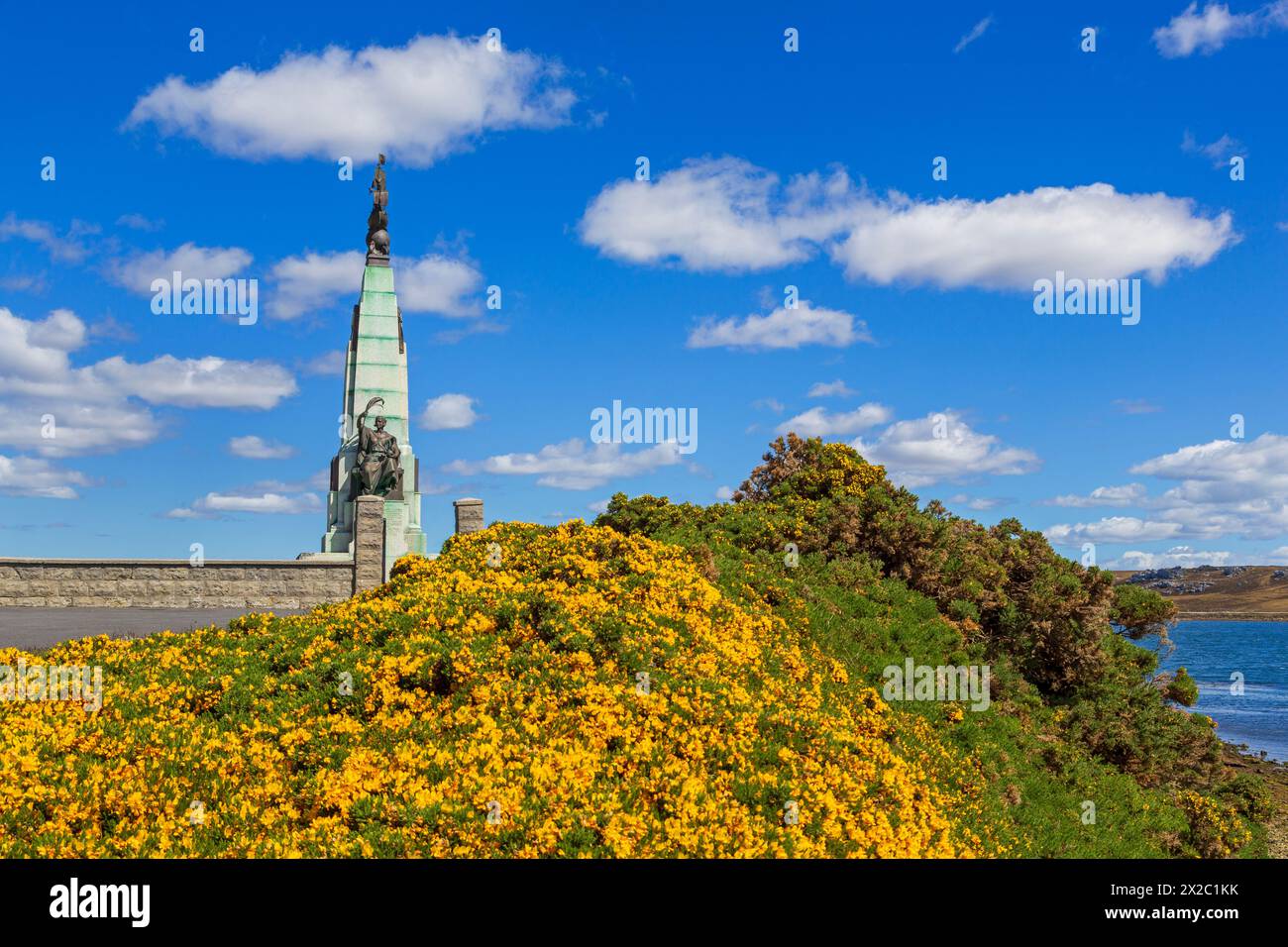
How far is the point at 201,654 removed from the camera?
10016 mm

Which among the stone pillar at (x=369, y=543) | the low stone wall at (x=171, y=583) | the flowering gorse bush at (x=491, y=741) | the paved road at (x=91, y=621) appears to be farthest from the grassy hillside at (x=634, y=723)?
the low stone wall at (x=171, y=583)

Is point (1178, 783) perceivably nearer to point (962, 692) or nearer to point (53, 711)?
point (962, 692)

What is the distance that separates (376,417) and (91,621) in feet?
35.5

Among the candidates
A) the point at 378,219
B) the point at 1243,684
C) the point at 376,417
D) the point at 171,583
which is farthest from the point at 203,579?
the point at 1243,684

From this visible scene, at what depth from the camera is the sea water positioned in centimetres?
3706

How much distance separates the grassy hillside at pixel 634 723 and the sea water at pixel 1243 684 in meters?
5.10

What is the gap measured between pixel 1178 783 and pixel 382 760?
45.9 feet

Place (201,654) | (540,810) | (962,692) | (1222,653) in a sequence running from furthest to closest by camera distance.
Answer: (1222,653), (962,692), (201,654), (540,810)

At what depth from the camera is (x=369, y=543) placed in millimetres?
22875

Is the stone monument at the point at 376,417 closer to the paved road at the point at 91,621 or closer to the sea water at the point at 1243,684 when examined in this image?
the paved road at the point at 91,621

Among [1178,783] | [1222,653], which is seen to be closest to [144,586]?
[1178,783]

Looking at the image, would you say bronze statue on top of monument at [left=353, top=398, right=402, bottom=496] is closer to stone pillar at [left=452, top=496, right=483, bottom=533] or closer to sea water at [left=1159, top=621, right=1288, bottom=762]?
stone pillar at [left=452, top=496, right=483, bottom=533]

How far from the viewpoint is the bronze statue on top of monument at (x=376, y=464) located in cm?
2769
